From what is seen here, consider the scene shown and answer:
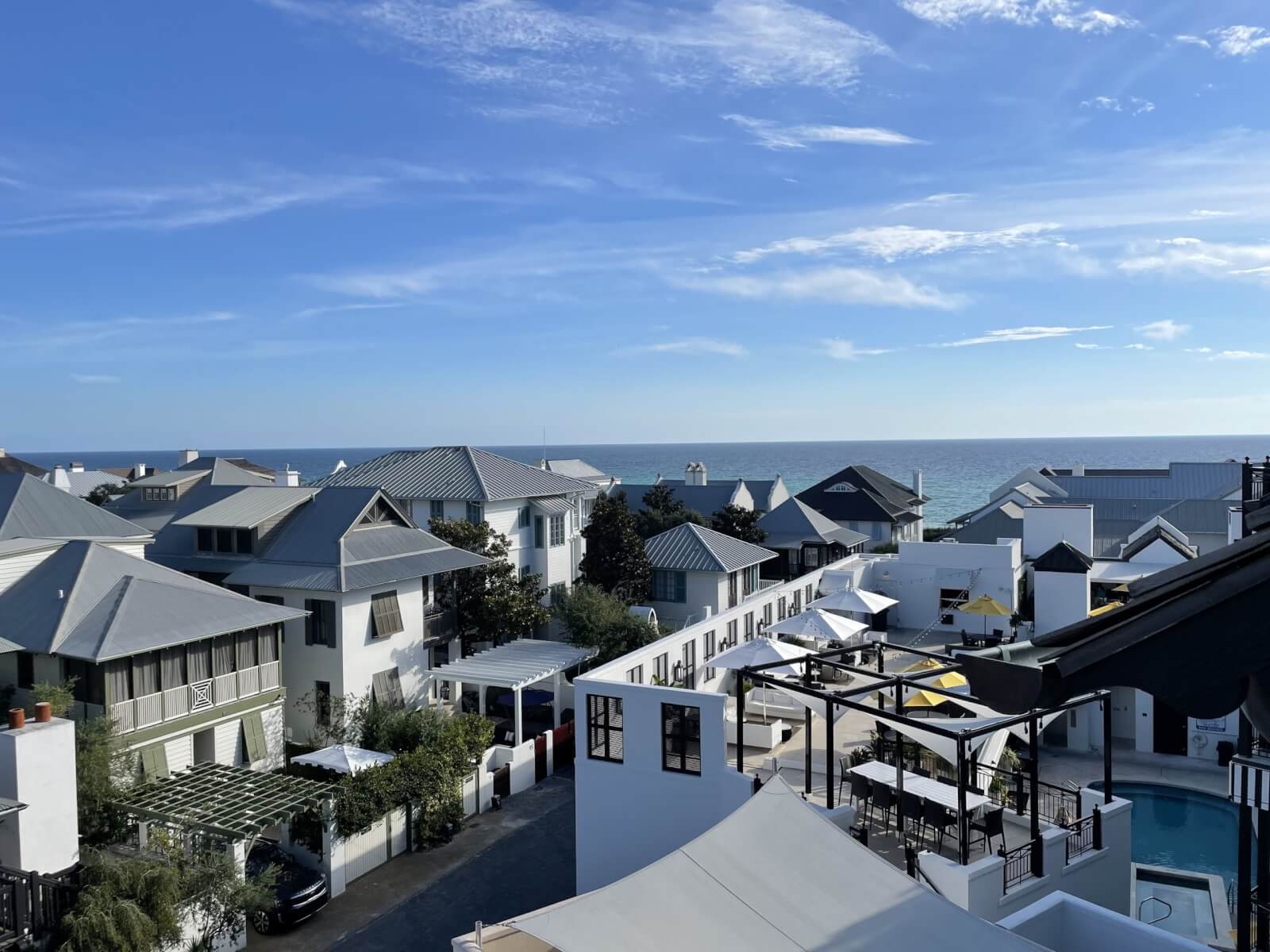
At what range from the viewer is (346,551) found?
86.5 ft

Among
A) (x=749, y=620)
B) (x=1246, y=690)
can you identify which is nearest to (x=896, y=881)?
(x=1246, y=690)

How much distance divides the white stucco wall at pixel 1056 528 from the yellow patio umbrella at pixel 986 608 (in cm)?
586

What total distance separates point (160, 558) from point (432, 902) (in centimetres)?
1748

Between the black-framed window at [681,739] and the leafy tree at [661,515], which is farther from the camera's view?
the leafy tree at [661,515]

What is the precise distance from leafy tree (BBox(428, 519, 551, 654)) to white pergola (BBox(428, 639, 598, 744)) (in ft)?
2.83

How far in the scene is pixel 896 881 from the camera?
29.9 feet

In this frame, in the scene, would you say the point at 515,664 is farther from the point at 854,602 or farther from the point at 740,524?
the point at 740,524

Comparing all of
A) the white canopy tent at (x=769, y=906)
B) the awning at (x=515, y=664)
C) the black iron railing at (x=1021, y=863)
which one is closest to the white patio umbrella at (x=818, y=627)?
the awning at (x=515, y=664)

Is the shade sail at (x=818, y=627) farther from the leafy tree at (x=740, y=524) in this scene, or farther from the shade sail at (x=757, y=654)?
the leafy tree at (x=740, y=524)

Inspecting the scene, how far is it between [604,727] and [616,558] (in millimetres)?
16235

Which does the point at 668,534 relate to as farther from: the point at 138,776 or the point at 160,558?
the point at 138,776

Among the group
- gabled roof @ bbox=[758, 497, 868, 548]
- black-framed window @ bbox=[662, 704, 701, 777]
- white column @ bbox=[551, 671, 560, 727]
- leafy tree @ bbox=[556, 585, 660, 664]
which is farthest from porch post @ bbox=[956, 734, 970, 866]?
gabled roof @ bbox=[758, 497, 868, 548]

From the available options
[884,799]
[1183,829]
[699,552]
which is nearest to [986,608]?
[1183,829]

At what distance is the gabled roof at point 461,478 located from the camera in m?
34.0
